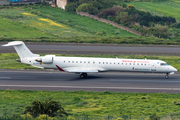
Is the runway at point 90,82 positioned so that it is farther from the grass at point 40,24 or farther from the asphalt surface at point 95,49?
the grass at point 40,24

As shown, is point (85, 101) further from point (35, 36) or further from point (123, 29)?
point (123, 29)

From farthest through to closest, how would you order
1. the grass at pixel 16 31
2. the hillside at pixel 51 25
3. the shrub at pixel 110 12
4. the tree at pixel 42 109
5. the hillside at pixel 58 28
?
1. the shrub at pixel 110 12
2. the hillside at pixel 51 25
3. the grass at pixel 16 31
4. the hillside at pixel 58 28
5. the tree at pixel 42 109

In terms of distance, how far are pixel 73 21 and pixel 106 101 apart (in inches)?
2795

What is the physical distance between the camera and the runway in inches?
1243

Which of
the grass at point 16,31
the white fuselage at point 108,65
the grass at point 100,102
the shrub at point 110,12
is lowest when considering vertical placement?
the grass at point 100,102

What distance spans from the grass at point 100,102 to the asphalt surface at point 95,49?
83.0ft

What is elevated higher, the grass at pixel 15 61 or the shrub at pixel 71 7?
the shrub at pixel 71 7

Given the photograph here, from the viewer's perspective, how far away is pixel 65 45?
201ft

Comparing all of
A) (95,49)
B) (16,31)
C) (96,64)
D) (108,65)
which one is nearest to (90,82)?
(96,64)

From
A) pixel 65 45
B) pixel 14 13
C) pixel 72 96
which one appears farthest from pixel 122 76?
pixel 14 13

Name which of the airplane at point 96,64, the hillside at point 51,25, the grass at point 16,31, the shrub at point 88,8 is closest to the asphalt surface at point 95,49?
the hillside at point 51,25

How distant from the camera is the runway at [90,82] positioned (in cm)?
3158

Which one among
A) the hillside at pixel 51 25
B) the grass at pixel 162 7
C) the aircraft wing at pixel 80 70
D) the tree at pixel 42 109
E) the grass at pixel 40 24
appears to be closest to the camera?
the tree at pixel 42 109

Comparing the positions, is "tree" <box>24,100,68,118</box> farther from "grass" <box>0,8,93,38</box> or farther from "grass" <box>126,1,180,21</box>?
"grass" <box>126,1,180,21</box>
